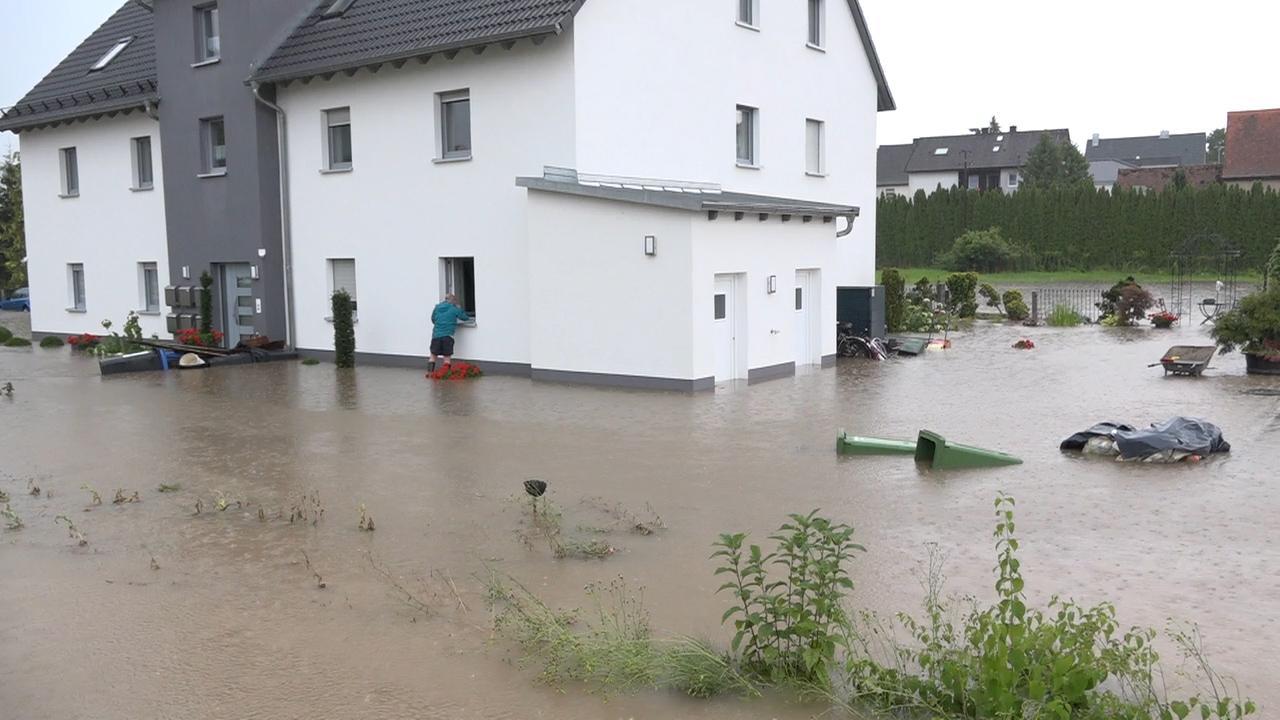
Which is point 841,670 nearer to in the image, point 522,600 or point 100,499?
point 522,600

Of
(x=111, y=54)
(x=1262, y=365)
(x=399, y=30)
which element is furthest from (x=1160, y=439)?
(x=111, y=54)

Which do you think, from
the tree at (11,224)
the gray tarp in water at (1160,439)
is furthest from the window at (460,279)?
the tree at (11,224)

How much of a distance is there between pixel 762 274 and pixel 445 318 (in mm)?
5692

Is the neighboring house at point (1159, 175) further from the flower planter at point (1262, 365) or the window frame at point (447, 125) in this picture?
the window frame at point (447, 125)

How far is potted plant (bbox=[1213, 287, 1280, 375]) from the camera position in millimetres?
18797

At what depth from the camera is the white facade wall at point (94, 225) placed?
90.0ft

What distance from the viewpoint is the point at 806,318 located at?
21531 millimetres

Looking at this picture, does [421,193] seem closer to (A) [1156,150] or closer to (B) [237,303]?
(B) [237,303]

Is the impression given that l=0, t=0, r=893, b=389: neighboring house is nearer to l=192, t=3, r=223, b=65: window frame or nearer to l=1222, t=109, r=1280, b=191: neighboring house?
l=192, t=3, r=223, b=65: window frame

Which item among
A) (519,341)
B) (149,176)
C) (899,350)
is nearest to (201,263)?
Result: (149,176)

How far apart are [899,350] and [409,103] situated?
10.9 m

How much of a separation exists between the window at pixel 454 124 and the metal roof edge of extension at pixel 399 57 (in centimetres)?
86

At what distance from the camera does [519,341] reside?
20.2 metres

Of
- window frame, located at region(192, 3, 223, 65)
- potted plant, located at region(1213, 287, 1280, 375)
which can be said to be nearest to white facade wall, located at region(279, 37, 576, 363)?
window frame, located at region(192, 3, 223, 65)
